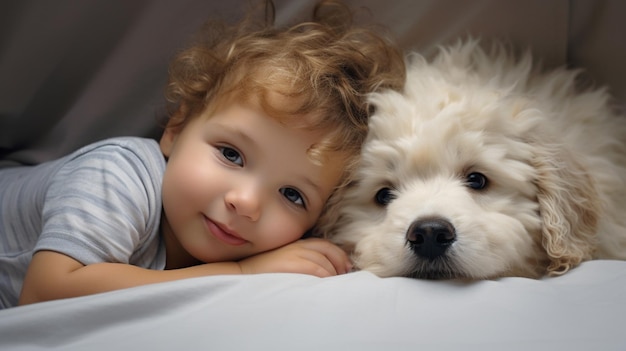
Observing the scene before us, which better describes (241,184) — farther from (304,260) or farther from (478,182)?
(478,182)

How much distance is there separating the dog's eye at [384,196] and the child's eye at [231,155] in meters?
0.34

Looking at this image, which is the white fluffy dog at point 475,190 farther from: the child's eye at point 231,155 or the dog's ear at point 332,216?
the child's eye at point 231,155

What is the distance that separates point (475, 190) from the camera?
1.52 meters

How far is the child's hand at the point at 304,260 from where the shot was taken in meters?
1.49

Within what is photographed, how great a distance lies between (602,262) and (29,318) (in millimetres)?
1138

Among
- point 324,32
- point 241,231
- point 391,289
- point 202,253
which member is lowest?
point 202,253

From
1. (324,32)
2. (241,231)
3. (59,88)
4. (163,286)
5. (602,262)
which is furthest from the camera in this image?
(59,88)

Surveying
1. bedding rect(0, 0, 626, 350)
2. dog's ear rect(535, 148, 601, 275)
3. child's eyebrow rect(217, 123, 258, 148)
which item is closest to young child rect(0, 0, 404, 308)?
child's eyebrow rect(217, 123, 258, 148)

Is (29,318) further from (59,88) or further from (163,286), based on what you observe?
(59,88)

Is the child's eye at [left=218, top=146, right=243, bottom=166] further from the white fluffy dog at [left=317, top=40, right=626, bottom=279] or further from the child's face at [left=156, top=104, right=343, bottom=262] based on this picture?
the white fluffy dog at [left=317, top=40, right=626, bottom=279]

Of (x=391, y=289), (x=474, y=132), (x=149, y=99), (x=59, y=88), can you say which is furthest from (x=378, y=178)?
(x=59, y=88)

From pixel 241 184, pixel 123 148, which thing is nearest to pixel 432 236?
pixel 241 184

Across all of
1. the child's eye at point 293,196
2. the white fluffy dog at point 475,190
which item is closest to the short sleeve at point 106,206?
the child's eye at point 293,196

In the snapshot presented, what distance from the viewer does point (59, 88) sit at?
1948 mm
